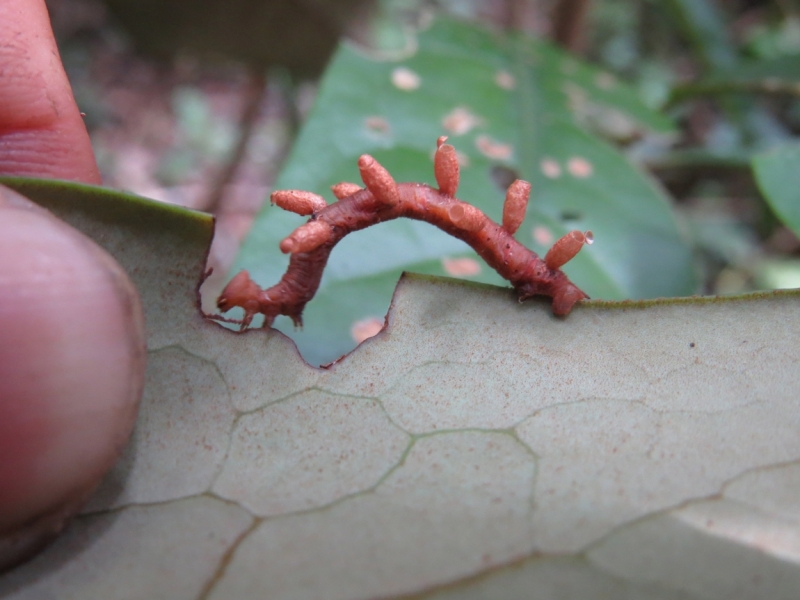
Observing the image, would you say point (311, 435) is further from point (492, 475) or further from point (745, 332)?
point (745, 332)

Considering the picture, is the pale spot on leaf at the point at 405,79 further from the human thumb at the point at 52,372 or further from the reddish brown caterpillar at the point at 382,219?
the human thumb at the point at 52,372

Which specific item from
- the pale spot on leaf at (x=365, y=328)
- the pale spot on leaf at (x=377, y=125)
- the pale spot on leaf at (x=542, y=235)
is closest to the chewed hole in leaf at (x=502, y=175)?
the pale spot on leaf at (x=542, y=235)

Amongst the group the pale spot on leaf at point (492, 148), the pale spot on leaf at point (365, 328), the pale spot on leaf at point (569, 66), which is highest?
the pale spot on leaf at point (569, 66)

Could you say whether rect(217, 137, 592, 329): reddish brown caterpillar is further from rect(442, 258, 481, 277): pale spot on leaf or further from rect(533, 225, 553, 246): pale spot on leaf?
rect(533, 225, 553, 246): pale spot on leaf

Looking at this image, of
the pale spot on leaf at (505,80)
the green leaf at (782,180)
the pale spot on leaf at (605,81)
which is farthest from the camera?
the pale spot on leaf at (605,81)

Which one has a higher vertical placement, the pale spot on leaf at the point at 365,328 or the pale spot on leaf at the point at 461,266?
the pale spot on leaf at the point at 461,266

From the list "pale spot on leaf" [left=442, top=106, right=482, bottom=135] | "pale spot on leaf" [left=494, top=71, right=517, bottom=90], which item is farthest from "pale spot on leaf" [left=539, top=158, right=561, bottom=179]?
"pale spot on leaf" [left=494, top=71, right=517, bottom=90]

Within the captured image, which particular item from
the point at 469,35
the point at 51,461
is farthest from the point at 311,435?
the point at 469,35
